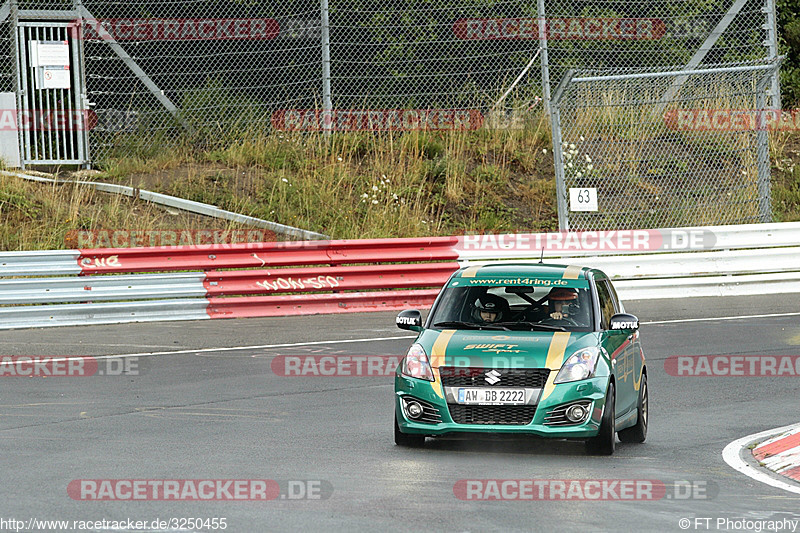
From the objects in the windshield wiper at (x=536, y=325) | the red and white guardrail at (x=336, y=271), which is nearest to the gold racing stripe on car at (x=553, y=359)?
the windshield wiper at (x=536, y=325)

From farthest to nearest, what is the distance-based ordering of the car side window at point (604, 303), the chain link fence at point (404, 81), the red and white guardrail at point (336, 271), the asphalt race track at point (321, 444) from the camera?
the chain link fence at point (404, 81)
the red and white guardrail at point (336, 271)
the car side window at point (604, 303)
the asphalt race track at point (321, 444)

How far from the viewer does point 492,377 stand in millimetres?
8703

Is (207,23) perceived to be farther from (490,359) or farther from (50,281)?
(490,359)

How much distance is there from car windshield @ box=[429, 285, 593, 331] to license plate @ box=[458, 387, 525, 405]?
84cm

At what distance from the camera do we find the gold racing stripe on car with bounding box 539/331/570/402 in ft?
28.5

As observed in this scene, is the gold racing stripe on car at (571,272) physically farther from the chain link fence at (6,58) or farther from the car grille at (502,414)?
the chain link fence at (6,58)

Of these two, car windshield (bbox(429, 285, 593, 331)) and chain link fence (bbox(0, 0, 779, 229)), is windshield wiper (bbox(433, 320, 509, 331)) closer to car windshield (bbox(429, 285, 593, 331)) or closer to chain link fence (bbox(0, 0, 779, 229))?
car windshield (bbox(429, 285, 593, 331))

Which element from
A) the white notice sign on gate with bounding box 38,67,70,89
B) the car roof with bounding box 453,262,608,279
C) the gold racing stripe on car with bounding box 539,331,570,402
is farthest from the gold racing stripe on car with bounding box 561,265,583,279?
the white notice sign on gate with bounding box 38,67,70,89

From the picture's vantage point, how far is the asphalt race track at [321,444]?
680cm

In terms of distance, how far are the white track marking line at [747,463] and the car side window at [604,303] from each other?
1325 millimetres

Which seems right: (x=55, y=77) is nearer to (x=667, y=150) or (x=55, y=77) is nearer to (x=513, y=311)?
(x=667, y=150)

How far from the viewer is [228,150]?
2241cm

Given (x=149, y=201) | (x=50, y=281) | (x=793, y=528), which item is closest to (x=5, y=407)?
(x=50, y=281)

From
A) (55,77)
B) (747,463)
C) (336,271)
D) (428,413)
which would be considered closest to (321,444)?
(428,413)
